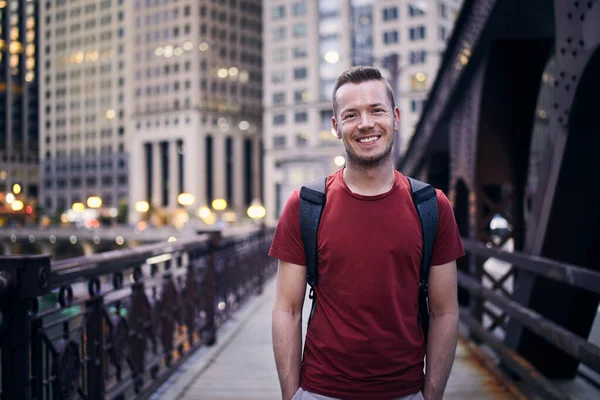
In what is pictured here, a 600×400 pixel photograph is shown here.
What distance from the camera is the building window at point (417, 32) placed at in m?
69.9

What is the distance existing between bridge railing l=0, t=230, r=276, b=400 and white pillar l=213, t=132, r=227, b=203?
96.3 m

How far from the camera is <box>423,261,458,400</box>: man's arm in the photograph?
2.44 meters

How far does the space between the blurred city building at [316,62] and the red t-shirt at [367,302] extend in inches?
2735

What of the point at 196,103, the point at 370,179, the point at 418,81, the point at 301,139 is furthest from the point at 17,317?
the point at 196,103

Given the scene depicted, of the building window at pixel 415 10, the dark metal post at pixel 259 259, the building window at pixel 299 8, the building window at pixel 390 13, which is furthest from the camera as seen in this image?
the building window at pixel 299 8

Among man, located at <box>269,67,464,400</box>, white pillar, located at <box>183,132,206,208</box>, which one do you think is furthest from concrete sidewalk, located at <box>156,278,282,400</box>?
white pillar, located at <box>183,132,206,208</box>

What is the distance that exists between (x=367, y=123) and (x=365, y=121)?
0.05ft

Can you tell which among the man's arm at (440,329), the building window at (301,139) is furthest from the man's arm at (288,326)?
the building window at (301,139)

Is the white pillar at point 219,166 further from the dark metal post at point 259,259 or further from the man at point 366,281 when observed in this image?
the man at point 366,281

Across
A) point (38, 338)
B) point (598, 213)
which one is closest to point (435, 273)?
point (38, 338)

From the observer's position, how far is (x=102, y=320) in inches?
160

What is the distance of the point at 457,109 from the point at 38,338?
23.7 feet

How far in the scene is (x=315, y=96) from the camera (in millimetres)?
77375

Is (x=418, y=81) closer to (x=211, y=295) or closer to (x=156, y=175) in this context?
(x=156, y=175)
